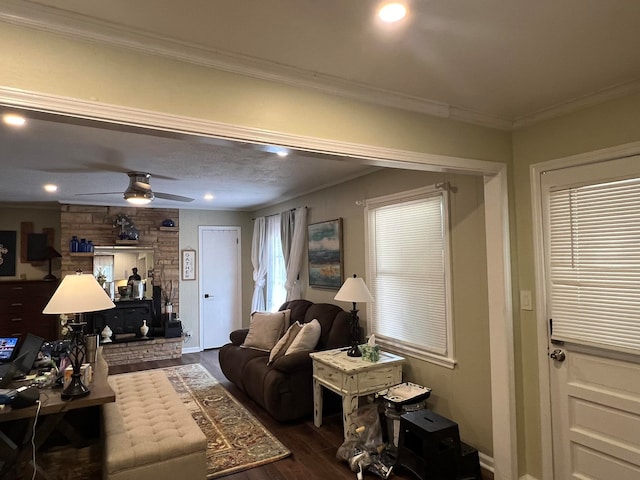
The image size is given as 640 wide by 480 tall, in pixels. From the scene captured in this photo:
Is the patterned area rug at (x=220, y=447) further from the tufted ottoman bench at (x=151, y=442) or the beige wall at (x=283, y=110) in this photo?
the beige wall at (x=283, y=110)

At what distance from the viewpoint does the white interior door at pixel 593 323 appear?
2238 millimetres

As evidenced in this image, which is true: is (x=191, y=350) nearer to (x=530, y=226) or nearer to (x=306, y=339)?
(x=306, y=339)

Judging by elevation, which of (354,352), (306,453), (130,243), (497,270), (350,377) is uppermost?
(130,243)

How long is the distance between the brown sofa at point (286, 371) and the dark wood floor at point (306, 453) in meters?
0.11

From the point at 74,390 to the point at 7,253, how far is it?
5096 millimetres

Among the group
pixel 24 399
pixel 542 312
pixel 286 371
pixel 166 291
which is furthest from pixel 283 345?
pixel 166 291

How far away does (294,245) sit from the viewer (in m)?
5.53

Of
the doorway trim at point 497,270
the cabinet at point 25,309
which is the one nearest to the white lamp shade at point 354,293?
the doorway trim at point 497,270

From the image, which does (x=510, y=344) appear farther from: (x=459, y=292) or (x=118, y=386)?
(x=118, y=386)

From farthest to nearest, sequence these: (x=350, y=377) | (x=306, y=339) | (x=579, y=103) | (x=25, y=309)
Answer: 1. (x=25, y=309)
2. (x=306, y=339)
3. (x=350, y=377)
4. (x=579, y=103)

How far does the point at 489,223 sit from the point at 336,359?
173 centimetres

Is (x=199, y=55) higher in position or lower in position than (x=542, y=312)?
higher

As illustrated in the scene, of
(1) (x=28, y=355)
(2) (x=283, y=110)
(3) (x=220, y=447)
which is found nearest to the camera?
(2) (x=283, y=110)

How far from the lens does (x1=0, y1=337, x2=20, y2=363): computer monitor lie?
10.5ft
